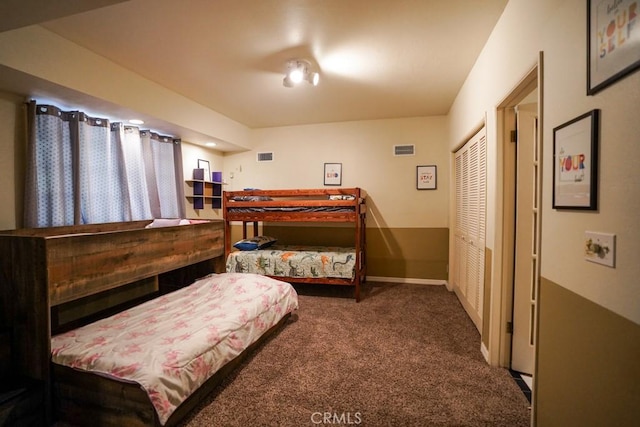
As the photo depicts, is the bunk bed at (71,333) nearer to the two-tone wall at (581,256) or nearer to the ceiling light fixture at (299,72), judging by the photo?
the two-tone wall at (581,256)

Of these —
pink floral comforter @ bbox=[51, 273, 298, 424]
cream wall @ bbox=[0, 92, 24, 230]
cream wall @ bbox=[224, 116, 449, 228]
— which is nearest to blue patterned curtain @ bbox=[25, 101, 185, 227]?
cream wall @ bbox=[0, 92, 24, 230]

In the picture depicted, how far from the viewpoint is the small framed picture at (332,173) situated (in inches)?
168

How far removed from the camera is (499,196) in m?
1.92

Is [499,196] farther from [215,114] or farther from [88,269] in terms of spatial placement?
[215,114]

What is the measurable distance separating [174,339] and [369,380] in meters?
1.30

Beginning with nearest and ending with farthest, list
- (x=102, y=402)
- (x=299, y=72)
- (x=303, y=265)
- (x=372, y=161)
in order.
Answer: (x=102, y=402) → (x=299, y=72) → (x=303, y=265) → (x=372, y=161)

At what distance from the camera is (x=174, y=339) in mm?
1617

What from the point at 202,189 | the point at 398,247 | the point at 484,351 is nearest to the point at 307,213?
the point at 398,247

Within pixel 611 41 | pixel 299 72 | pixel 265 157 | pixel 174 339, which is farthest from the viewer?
pixel 265 157

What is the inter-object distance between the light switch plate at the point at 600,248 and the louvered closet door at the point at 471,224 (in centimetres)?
145

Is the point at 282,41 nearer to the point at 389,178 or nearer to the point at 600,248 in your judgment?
the point at 600,248

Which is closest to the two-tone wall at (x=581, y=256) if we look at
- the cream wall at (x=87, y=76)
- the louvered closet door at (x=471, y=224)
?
the louvered closet door at (x=471, y=224)

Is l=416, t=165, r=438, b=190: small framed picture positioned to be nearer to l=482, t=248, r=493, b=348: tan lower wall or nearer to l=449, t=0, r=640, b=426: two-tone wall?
l=482, t=248, r=493, b=348: tan lower wall

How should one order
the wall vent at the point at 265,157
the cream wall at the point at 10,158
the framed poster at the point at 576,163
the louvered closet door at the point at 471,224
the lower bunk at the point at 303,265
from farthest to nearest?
the wall vent at the point at 265,157
the lower bunk at the point at 303,265
the louvered closet door at the point at 471,224
the cream wall at the point at 10,158
the framed poster at the point at 576,163
